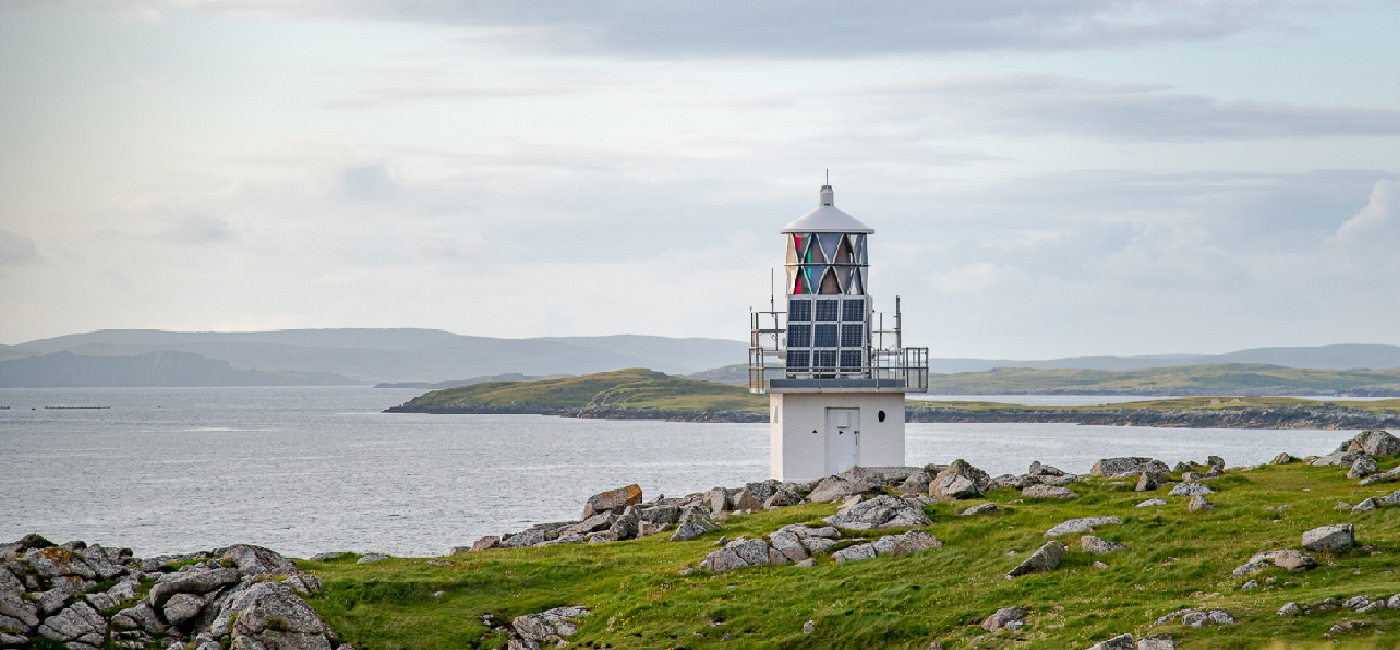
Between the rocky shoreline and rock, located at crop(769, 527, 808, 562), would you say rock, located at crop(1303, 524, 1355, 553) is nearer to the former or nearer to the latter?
rock, located at crop(769, 527, 808, 562)

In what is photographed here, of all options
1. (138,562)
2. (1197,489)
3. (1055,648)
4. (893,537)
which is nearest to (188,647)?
(138,562)

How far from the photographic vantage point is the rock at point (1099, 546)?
23.8m

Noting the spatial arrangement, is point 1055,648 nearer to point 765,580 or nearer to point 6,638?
point 765,580

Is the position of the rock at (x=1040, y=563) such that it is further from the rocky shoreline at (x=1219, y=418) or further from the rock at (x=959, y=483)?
the rocky shoreline at (x=1219, y=418)

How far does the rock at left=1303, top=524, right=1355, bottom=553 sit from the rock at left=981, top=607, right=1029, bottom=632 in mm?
5377

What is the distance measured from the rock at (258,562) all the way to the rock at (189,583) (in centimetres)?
36

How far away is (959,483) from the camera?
30.7m

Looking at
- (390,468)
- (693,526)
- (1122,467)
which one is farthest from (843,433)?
(390,468)

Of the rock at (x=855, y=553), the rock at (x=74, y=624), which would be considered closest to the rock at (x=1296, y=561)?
the rock at (x=855, y=553)

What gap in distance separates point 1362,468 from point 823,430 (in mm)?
15839

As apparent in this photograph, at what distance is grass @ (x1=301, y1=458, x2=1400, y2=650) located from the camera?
20.1 metres

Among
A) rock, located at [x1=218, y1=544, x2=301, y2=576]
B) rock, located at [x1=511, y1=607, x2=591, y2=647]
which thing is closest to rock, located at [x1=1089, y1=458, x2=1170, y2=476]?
rock, located at [x1=511, y1=607, x2=591, y2=647]

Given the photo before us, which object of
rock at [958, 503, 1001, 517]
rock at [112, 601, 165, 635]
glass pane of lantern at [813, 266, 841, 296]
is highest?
glass pane of lantern at [813, 266, 841, 296]

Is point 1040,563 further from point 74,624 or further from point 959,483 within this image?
point 74,624
